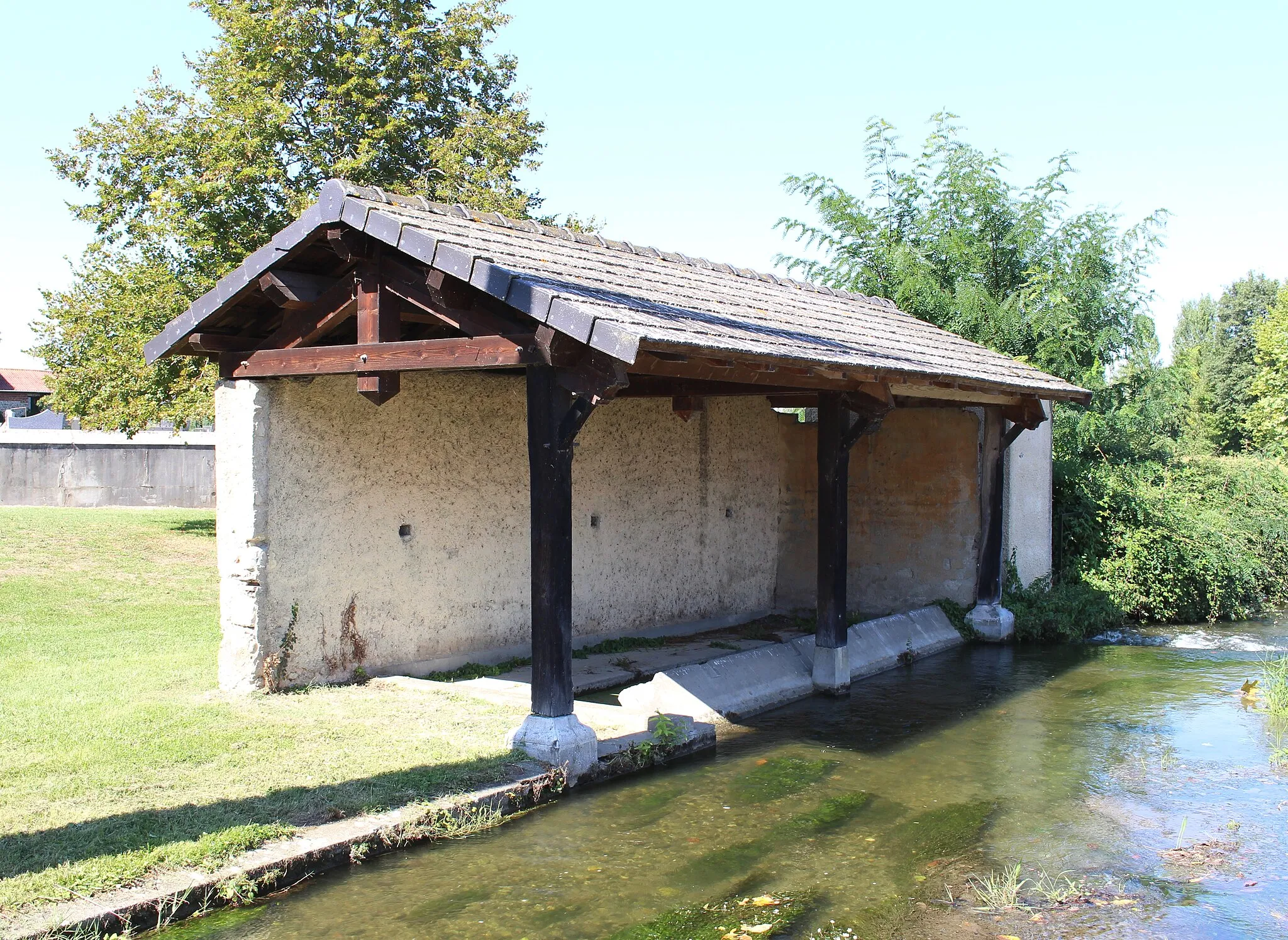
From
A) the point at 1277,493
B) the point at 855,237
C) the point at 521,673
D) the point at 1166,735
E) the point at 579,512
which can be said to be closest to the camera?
the point at 1166,735

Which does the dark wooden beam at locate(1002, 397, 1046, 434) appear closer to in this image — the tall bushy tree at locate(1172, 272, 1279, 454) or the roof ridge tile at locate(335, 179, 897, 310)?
the roof ridge tile at locate(335, 179, 897, 310)

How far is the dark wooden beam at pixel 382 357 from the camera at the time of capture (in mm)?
6559

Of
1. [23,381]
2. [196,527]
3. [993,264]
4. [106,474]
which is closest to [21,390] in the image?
[23,381]

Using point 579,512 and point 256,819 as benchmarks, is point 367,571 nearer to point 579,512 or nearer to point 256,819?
point 579,512

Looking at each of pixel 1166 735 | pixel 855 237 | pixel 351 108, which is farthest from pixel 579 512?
pixel 855 237

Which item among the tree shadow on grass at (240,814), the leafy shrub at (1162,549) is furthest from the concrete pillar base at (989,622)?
the tree shadow on grass at (240,814)

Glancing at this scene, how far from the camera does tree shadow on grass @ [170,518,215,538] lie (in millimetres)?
17609

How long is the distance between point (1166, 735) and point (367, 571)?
6323mm

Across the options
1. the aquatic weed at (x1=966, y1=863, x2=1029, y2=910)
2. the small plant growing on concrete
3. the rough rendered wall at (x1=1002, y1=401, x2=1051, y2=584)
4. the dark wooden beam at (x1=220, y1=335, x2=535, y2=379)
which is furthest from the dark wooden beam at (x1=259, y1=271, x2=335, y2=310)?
the rough rendered wall at (x1=1002, y1=401, x2=1051, y2=584)

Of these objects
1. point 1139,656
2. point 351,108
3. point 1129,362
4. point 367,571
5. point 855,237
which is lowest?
point 1139,656

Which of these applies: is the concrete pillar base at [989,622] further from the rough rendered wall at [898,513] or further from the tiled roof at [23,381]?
the tiled roof at [23,381]

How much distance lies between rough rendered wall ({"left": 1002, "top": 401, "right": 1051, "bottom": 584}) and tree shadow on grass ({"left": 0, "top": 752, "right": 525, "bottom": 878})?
847 cm

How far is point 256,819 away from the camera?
5352 millimetres

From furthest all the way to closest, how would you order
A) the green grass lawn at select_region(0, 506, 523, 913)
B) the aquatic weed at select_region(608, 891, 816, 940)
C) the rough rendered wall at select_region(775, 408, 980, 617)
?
the rough rendered wall at select_region(775, 408, 980, 617), the green grass lawn at select_region(0, 506, 523, 913), the aquatic weed at select_region(608, 891, 816, 940)
